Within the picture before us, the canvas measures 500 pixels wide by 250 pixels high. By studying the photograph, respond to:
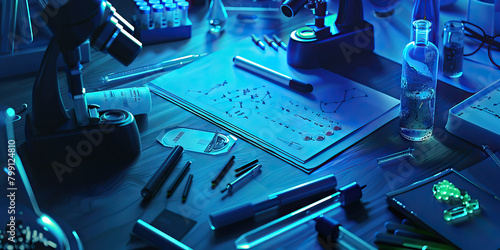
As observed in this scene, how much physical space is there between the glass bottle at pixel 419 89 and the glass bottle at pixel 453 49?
0.72ft

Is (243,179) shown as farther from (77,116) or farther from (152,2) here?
(152,2)

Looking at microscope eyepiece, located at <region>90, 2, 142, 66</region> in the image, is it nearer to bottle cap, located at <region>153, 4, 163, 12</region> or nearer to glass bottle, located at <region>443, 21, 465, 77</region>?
bottle cap, located at <region>153, 4, 163, 12</region>

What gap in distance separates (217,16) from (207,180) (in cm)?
62

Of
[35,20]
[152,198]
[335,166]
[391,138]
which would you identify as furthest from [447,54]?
[35,20]

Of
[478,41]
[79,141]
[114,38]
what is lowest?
[478,41]

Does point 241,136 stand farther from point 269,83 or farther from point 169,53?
point 169,53

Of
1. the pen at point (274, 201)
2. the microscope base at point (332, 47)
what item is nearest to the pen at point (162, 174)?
the pen at point (274, 201)

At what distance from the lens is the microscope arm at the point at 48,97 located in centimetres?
89

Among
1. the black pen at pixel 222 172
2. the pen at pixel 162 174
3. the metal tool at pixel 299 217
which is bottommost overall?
the metal tool at pixel 299 217

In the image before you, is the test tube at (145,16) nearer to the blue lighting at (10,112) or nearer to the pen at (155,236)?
the blue lighting at (10,112)

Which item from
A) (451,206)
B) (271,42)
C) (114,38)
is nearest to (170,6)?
(271,42)

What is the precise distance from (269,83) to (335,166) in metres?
0.31

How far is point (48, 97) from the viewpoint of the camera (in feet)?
3.00

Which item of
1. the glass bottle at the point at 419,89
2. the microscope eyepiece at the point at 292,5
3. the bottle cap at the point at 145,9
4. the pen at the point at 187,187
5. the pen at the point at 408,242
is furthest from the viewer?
the bottle cap at the point at 145,9
